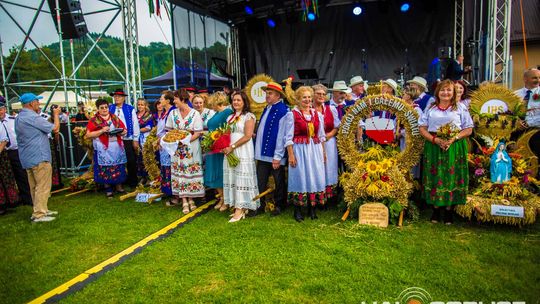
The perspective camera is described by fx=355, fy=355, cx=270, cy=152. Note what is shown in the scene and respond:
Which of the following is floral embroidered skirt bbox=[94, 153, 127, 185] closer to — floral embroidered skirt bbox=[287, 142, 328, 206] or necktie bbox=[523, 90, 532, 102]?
floral embroidered skirt bbox=[287, 142, 328, 206]

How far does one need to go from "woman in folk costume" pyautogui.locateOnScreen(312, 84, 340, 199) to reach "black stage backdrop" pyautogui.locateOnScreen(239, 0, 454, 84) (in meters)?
8.63

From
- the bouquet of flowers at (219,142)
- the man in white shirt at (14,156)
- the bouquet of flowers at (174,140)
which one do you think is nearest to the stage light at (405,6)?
the bouquet of flowers at (219,142)

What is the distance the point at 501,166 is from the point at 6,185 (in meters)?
7.43

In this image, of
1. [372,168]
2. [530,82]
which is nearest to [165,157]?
[372,168]

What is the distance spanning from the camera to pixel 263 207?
543 centimetres

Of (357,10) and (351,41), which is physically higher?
(357,10)

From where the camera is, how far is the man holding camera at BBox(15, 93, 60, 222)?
501cm

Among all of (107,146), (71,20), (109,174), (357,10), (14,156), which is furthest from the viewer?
(357,10)

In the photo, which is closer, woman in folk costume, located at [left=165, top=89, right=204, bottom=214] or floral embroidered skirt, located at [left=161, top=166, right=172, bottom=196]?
woman in folk costume, located at [left=165, top=89, right=204, bottom=214]

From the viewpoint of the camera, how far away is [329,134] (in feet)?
17.0

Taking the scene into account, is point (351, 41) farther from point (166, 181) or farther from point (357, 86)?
point (166, 181)

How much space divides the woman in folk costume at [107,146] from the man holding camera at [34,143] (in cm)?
116

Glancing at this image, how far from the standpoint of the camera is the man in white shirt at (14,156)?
18.6 ft

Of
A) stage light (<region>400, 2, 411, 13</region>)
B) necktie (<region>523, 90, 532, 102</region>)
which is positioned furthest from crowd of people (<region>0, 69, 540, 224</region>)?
stage light (<region>400, 2, 411, 13</region>)
